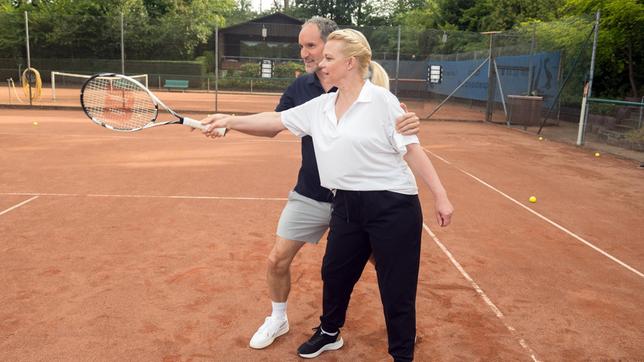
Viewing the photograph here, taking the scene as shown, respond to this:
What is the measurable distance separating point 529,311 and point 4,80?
37851 mm

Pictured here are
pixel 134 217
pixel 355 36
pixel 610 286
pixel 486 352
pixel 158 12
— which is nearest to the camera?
pixel 355 36

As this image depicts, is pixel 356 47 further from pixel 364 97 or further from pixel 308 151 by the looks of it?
pixel 308 151

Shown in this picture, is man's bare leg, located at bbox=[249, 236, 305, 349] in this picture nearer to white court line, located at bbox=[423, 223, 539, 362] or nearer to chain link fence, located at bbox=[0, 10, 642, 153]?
white court line, located at bbox=[423, 223, 539, 362]

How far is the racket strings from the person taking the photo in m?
4.35

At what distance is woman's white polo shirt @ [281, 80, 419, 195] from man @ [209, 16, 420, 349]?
487mm

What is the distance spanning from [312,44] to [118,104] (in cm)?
206

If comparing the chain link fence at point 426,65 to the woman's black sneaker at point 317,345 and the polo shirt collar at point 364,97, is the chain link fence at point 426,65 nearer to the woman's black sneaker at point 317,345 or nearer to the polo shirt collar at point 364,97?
the woman's black sneaker at point 317,345

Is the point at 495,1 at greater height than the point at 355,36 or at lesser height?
greater

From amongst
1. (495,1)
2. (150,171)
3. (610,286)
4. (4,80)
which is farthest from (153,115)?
(4,80)

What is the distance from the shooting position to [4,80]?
1367 inches

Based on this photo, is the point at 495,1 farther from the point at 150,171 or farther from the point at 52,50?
the point at 150,171

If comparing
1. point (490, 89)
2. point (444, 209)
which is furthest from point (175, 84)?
point (444, 209)

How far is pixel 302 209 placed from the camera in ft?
11.2

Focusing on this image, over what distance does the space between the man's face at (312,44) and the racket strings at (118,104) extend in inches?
55.0
